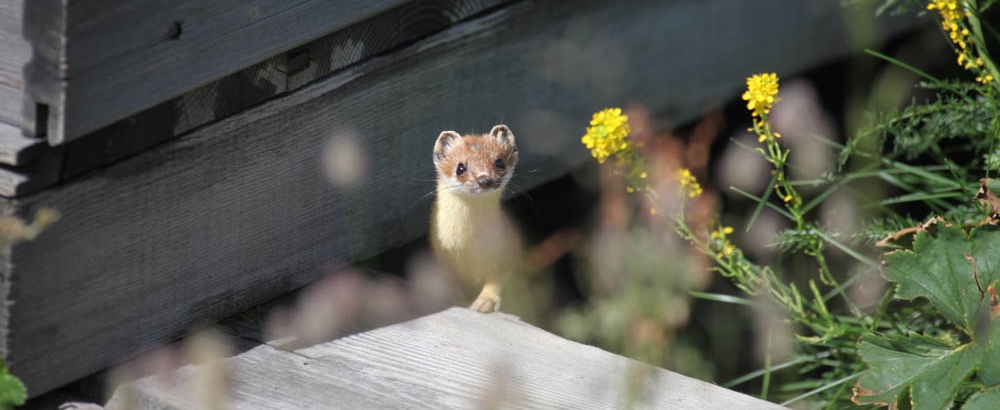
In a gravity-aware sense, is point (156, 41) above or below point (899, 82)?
above

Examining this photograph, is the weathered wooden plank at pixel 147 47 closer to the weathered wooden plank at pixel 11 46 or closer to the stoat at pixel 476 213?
the weathered wooden plank at pixel 11 46

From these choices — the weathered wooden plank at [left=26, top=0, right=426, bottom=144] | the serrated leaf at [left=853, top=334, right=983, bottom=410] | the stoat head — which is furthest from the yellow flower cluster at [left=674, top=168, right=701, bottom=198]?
the weathered wooden plank at [left=26, top=0, right=426, bottom=144]

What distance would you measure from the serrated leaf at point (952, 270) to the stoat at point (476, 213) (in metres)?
1.04

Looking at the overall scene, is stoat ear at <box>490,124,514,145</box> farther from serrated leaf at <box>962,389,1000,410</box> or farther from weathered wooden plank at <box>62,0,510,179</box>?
serrated leaf at <box>962,389,1000,410</box>

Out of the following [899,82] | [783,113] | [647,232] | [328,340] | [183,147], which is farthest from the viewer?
[899,82]

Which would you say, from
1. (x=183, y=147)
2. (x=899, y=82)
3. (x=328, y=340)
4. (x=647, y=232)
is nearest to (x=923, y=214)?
(x=899, y=82)

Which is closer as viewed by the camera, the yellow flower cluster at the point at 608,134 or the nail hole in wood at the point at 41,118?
the nail hole in wood at the point at 41,118

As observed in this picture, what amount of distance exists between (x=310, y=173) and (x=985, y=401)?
5.28 ft

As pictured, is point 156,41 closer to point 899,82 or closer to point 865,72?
point 899,82

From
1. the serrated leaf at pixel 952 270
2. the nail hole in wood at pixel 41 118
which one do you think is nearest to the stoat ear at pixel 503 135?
the serrated leaf at pixel 952 270

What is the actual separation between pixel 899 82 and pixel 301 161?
238cm

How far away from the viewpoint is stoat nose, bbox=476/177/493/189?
8.95 ft

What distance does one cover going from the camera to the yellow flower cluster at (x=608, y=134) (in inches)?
104

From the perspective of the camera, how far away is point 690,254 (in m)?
3.11
